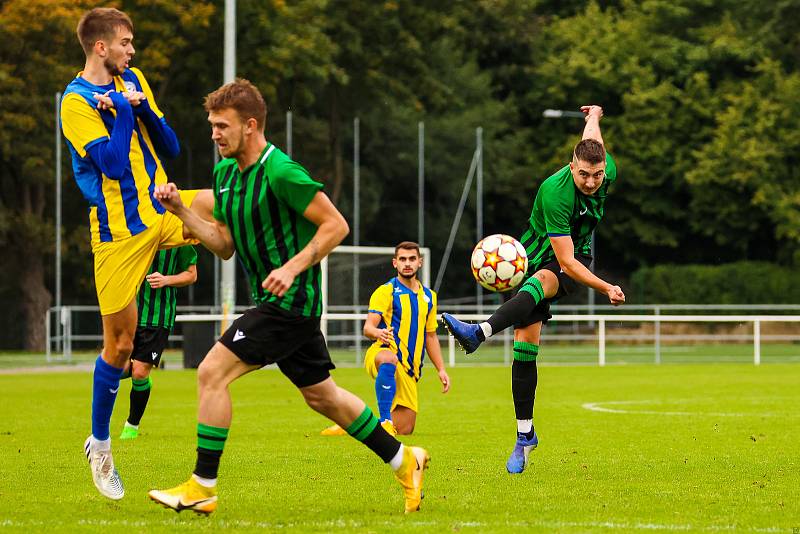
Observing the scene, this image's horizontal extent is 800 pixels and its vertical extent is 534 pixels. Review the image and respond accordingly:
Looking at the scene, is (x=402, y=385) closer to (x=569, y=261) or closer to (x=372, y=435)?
(x=569, y=261)

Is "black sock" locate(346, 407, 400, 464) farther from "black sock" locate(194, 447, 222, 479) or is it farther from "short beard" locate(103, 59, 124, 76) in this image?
"short beard" locate(103, 59, 124, 76)

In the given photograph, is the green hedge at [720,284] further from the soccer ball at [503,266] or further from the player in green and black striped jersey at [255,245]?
the player in green and black striped jersey at [255,245]

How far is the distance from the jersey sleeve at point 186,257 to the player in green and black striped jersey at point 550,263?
7.77ft

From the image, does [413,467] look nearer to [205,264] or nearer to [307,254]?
[307,254]

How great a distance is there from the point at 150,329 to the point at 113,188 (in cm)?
402

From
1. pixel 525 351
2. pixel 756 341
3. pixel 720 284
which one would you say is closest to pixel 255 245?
pixel 525 351

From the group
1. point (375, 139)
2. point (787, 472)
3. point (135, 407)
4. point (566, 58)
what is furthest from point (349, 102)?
point (787, 472)

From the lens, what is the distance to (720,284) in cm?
4466

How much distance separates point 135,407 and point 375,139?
33438mm

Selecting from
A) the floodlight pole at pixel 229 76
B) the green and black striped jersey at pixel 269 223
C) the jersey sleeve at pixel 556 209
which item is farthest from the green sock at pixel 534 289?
the floodlight pole at pixel 229 76

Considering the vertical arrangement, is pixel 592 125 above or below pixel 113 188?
above

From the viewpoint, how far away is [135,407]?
11516 mm

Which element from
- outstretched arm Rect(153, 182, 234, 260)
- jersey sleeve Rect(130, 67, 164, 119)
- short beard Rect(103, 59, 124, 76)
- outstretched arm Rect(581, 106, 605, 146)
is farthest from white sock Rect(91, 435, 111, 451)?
outstretched arm Rect(581, 106, 605, 146)

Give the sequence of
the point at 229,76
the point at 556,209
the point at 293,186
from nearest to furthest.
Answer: the point at 293,186 < the point at 556,209 < the point at 229,76
